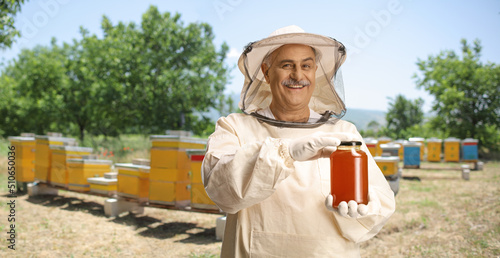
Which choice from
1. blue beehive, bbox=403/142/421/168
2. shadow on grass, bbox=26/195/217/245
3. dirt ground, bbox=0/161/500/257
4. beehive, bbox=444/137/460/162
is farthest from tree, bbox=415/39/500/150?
shadow on grass, bbox=26/195/217/245

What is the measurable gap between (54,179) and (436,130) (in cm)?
2511

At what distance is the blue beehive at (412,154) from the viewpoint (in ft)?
40.9

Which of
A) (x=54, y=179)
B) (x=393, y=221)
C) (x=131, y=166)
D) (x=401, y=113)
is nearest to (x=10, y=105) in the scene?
(x=54, y=179)

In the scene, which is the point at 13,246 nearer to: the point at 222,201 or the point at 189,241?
the point at 189,241

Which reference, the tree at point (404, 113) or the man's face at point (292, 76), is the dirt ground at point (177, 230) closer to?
the man's face at point (292, 76)

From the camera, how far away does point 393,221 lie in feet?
19.5

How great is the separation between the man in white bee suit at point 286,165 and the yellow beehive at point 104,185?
501 centimetres

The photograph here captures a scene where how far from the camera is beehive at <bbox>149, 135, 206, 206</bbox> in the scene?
526cm

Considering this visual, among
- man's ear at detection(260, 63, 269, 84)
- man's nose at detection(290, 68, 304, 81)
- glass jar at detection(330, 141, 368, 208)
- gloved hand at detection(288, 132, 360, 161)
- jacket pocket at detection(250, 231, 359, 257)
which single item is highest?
man's ear at detection(260, 63, 269, 84)

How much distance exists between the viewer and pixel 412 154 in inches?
494

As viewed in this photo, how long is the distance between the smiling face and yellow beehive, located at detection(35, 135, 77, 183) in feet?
23.2

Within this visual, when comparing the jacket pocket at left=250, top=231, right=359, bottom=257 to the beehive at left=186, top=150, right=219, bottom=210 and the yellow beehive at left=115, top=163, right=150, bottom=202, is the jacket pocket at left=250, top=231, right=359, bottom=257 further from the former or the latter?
the yellow beehive at left=115, top=163, right=150, bottom=202

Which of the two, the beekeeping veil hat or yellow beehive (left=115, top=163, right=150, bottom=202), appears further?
yellow beehive (left=115, top=163, right=150, bottom=202)

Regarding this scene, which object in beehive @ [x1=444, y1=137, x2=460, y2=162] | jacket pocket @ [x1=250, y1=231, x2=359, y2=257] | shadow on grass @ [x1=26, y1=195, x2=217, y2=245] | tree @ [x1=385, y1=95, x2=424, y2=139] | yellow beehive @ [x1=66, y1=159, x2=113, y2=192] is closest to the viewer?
jacket pocket @ [x1=250, y1=231, x2=359, y2=257]
